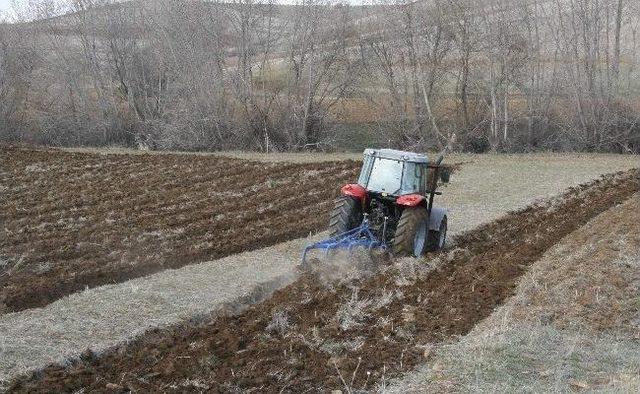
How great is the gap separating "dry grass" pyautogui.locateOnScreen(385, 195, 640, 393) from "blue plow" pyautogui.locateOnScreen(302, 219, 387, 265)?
2.22 m

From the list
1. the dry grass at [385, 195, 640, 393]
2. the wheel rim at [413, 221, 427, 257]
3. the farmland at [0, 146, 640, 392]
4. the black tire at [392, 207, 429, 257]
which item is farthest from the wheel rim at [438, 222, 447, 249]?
the dry grass at [385, 195, 640, 393]

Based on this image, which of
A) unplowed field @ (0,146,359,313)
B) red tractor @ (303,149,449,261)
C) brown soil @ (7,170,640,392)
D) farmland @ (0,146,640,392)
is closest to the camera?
brown soil @ (7,170,640,392)

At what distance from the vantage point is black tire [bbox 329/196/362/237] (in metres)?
11.2

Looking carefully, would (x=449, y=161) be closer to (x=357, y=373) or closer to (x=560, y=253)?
(x=560, y=253)

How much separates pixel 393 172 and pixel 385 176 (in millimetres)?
141

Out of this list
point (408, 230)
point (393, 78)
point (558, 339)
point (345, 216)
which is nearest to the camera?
point (558, 339)

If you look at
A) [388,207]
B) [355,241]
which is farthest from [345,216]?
[388,207]

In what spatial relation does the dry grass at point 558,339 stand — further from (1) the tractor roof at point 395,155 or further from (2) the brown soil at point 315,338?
(1) the tractor roof at point 395,155

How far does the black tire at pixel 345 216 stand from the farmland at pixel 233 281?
556 millimetres

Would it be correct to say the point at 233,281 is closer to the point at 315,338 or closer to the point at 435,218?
the point at 315,338

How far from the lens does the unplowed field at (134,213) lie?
36.5 ft

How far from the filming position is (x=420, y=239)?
443 inches

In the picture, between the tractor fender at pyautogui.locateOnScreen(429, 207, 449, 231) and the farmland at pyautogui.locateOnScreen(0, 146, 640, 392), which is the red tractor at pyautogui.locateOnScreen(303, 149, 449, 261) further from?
the farmland at pyautogui.locateOnScreen(0, 146, 640, 392)

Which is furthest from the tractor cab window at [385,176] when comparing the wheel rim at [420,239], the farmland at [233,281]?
the farmland at [233,281]
